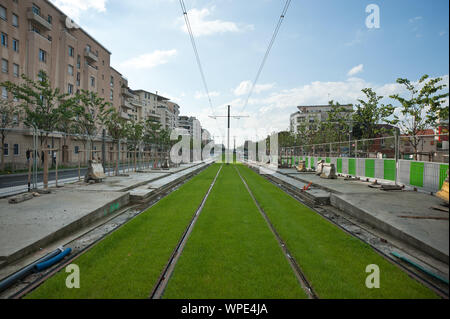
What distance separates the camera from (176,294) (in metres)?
3.27

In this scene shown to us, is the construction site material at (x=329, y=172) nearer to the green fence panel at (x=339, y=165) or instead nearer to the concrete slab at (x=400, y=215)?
the green fence panel at (x=339, y=165)

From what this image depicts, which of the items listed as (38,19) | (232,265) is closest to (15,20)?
(38,19)

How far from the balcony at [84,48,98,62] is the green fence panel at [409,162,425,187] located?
152ft

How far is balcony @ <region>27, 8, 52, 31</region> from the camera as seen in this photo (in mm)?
28953

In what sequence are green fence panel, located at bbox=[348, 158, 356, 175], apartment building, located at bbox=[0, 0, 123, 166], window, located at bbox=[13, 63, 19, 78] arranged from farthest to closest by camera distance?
window, located at bbox=[13, 63, 19, 78] < apartment building, located at bbox=[0, 0, 123, 166] < green fence panel, located at bbox=[348, 158, 356, 175]

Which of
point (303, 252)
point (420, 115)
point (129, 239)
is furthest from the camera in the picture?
point (420, 115)

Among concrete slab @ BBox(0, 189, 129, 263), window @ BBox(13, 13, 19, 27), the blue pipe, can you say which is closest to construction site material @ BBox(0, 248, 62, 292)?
the blue pipe

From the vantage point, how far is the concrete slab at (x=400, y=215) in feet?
14.5

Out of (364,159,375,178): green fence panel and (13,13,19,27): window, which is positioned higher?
(13,13,19,27): window

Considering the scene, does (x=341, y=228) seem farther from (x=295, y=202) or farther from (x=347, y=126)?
(x=347, y=126)

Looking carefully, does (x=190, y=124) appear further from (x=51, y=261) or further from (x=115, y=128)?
(x=51, y=261)

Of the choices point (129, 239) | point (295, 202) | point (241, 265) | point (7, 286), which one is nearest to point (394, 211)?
point (295, 202)

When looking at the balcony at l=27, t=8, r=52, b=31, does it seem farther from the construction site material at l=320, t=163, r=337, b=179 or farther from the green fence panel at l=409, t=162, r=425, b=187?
the green fence panel at l=409, t=162, r=425, b=187
